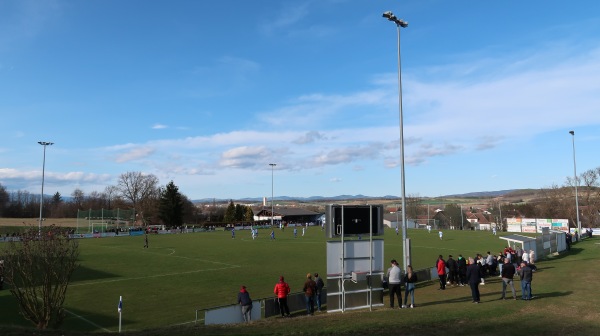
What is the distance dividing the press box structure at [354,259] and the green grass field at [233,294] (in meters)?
0.77

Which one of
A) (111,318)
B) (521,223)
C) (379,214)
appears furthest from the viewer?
(521,223)

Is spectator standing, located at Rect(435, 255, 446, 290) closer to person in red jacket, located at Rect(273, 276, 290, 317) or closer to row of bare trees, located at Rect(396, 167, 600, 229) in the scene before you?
person in red jacket, located at Rect(273, 276, 290, 317)

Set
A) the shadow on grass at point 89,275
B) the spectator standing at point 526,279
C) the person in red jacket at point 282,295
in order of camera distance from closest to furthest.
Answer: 1. the spectator standing at point 526,279
2. the person in red jacket at point 282,295
3. the shadow on grass at point 89,275

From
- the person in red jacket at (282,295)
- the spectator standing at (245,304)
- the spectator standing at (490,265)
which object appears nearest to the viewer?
the spectator standing at (245,304)

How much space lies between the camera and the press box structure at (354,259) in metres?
13.6

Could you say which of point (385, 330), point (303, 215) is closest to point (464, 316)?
point (385, 330)

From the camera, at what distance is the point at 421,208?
14200cm

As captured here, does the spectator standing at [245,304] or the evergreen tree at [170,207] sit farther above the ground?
the evergreen tree at [170,207]

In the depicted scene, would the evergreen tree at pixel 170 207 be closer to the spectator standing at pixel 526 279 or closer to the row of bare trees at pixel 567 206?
the row of bare trees at pixel 567 206

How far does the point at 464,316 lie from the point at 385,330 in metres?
2.98

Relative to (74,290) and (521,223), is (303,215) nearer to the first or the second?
(521,223)

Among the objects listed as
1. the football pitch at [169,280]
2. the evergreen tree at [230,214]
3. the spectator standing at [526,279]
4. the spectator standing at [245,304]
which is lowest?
the football pitch at [169,280]

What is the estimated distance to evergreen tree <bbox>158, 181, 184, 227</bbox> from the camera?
Result: 96.4m

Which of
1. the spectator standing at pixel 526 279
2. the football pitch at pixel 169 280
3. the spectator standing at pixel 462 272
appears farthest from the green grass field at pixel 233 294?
the spectator standing at pixel 462 272
